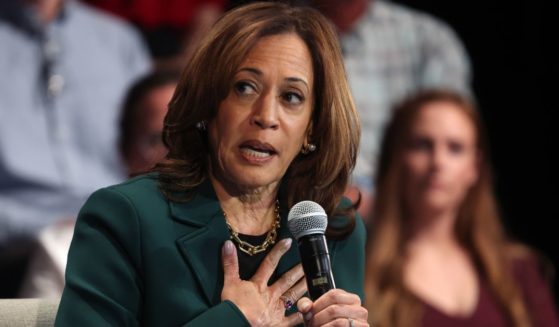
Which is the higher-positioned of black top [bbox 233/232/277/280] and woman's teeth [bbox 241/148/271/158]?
woman's teeth [bbox 241/148/271/158]

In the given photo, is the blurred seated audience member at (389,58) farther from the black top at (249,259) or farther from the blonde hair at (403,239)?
the black top at (249,259)

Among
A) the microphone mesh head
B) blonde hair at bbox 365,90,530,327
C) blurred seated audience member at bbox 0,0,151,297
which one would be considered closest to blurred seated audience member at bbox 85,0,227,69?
blurred seated audience member at bbox 0,0,151,297

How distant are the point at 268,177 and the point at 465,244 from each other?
1.81 metres

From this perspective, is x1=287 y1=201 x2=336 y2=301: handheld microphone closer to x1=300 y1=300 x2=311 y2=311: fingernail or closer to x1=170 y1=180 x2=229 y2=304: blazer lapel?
x1=300 y1=300 x2=311 y2=311: fingernail

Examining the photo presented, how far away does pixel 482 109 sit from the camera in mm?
4324

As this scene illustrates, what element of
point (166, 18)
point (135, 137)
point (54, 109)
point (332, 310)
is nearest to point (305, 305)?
point (332, 310)

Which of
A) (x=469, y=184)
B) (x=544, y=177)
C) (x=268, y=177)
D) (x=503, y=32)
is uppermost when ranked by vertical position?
(x=268, y=177)

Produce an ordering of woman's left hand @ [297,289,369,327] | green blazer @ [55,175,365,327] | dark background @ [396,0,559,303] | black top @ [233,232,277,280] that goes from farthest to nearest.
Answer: dark background @ [396,0,559,303], black top @ [233,232,277,280], green blazer @ [55,175,365,327], woman's left hand @ [297,289,369,327]

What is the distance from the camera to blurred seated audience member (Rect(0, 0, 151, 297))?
3303 millimetres

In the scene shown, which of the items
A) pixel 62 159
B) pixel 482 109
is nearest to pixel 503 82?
pixel 482 109

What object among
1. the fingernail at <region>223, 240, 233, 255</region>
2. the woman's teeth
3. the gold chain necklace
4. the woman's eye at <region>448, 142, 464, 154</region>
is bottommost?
the woman's eye at <region>448, 142, 464, 154</region>

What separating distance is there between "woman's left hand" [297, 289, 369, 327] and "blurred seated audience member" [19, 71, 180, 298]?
147cm

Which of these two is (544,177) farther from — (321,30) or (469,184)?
(321,30)

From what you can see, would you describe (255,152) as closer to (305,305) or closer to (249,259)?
(249,259)
